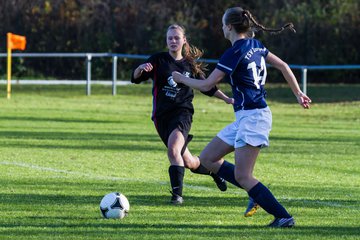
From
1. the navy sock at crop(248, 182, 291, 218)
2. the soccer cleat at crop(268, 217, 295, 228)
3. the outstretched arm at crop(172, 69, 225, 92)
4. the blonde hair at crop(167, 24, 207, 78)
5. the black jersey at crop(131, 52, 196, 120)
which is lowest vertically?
the soccer cleat at crop(268, 217, 295, 228)

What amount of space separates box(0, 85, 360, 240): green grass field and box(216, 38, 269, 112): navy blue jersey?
1.01 metres

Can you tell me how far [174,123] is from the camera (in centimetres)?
1055

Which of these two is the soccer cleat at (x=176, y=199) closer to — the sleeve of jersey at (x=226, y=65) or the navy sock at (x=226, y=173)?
the navy sock at (x=226, y=173)

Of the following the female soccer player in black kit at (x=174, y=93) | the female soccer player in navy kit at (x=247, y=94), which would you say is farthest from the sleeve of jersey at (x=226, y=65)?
the female soccer player in black kit at (x=174, y=93)

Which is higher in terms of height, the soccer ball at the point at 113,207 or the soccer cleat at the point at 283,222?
the soccer cleat at the point at 283,222

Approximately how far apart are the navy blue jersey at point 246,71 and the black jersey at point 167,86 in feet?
6.56

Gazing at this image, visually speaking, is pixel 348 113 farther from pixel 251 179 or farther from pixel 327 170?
pixel 251 179

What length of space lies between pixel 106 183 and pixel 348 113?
15.0 m

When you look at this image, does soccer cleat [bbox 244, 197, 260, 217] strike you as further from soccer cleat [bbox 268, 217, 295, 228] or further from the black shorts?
the black shorts

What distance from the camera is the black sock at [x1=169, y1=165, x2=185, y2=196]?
1009 centimetres

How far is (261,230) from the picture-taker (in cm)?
848

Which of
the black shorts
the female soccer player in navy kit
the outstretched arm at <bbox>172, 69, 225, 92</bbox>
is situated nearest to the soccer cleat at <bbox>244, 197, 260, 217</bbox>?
the female soccer player in navy kit

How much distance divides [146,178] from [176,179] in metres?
1.97

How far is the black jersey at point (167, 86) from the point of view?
1062cm
